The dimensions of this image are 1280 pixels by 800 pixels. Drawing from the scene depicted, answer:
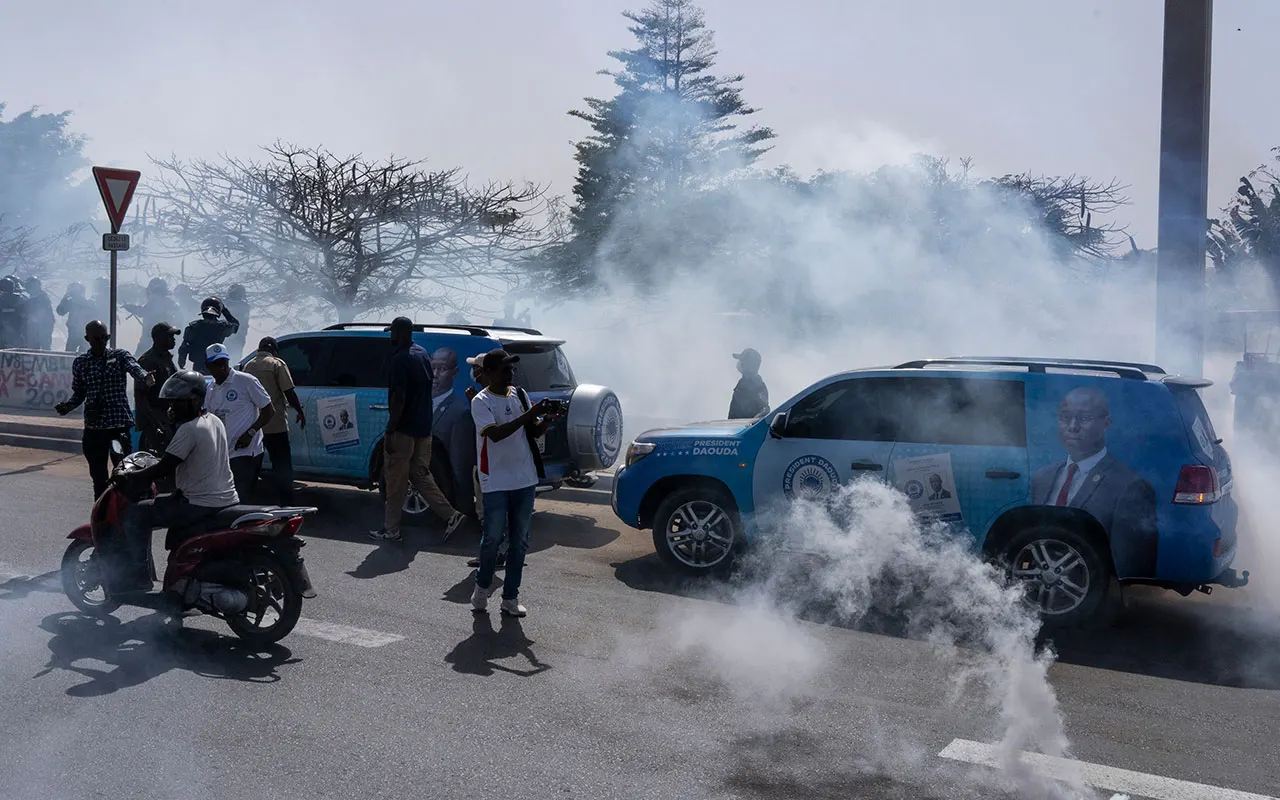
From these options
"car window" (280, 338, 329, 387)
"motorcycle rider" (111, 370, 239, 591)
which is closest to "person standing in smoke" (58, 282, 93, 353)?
"car window" (280, 338, 329, 387)

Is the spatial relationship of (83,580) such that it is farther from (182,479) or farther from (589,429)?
(589,429)

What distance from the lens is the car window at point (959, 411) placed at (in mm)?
7238

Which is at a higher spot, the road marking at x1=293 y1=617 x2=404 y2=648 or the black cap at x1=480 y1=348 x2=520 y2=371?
the black cap at x1=480 y1=348 x2=520 y2=371

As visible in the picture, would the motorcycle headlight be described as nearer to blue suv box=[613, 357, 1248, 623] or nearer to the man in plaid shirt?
blue suv box=[613, 357, 1248, 623]

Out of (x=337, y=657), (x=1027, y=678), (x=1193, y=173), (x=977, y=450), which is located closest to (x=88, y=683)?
(x=337, y=657)

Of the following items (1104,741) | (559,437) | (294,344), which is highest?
(294,344)

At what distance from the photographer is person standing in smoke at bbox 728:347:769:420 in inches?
436

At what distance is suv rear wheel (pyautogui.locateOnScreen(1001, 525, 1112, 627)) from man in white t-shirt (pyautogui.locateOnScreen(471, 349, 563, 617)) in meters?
2.84

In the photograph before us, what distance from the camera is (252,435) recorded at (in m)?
8.24

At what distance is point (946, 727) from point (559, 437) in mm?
5124

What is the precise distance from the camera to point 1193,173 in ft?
32.1

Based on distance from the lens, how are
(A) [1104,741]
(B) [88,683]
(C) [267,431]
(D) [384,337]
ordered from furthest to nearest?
(D) [384,337] < (C) [267,431] < (B) [88,683] < (A) [1104,741]

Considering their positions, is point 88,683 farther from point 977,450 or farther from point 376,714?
point 977,450

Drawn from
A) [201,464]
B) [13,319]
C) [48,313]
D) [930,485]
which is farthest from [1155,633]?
[48,313]
